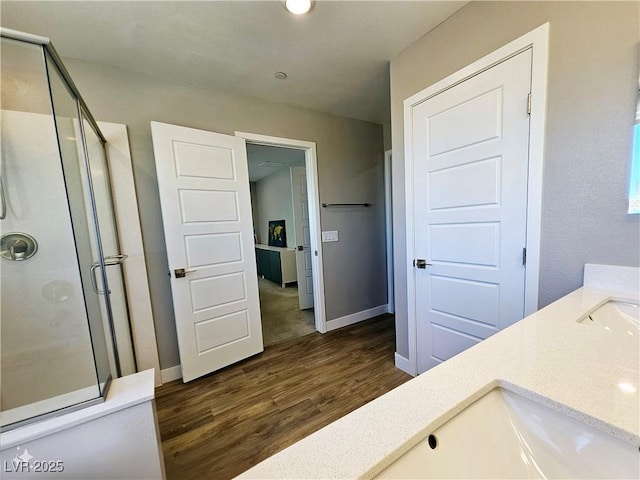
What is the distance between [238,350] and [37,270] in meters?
1.51

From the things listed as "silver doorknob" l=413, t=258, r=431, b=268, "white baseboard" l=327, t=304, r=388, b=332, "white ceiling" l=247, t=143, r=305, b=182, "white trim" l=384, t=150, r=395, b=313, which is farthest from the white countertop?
"white ceiling" l=247, t=143, r=305, b=182

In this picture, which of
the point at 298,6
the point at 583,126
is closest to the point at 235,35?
the point at 298,6

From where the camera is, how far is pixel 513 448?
1.81 feet

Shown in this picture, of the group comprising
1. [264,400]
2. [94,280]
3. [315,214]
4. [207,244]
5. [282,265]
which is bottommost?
[264,400]

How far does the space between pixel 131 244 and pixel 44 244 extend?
1.60ft

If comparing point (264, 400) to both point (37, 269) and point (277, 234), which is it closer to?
point (37, 269)

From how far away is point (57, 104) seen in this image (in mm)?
1245

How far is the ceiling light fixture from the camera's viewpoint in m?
1.36

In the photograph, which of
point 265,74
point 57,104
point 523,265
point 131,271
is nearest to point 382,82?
point 265,74

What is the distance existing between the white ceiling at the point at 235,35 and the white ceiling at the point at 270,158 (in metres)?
1.40

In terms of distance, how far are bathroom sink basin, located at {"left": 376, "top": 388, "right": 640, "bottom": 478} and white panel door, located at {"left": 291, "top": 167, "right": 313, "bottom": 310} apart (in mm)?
3174

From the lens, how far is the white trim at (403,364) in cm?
208

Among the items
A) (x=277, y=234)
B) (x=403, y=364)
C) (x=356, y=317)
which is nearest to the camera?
(x=403, y=364)

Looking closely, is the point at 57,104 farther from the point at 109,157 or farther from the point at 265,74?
the point at 265,74
